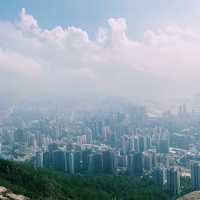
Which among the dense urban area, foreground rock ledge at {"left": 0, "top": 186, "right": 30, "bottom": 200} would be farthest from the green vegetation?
the dense urban area

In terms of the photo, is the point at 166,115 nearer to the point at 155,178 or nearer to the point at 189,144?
the point at 189,144

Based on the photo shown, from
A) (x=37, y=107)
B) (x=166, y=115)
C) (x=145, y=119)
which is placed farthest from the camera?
(x=37, y=107)

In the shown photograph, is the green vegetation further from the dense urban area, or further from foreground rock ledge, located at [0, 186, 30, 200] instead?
the dense urban area

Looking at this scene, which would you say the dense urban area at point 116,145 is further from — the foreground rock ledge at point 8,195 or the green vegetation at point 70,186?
the foreground rock ledge at point 8,195

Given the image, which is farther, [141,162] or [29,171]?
[141,162]

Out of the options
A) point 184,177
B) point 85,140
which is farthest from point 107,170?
point 85,140

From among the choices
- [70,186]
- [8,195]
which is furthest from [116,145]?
[8,195]

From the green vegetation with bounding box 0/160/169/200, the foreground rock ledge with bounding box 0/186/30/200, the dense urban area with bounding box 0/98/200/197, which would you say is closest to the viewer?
the foreground rock ledge with bounding box 0/186/30/200

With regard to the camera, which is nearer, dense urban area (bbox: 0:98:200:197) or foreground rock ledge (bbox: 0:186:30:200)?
foreground rock ledge (bbox: 0:186:30:200)
